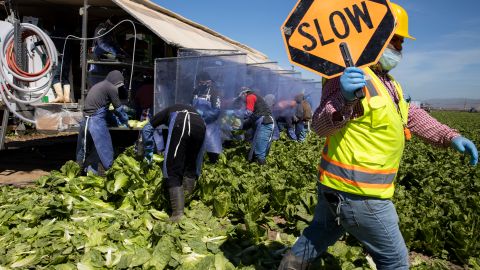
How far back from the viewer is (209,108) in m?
7.46

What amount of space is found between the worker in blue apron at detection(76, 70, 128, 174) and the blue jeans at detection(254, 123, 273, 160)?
10.6 ft

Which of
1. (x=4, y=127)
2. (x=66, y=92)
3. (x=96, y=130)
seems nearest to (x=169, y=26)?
(x=66, y=92)

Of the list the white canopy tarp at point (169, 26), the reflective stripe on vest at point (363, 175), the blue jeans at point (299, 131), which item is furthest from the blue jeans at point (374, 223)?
the blue jeans at point (299, 131)

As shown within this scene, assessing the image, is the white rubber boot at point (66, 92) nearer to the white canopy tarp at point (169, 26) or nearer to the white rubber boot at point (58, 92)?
the white rubber boot at point (58, 92)

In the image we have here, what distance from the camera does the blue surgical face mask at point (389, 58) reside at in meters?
2.54

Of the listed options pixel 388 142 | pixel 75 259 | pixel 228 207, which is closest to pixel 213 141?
pixel 228 207

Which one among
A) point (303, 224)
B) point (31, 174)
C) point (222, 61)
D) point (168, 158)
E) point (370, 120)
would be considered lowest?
point (31, 174)

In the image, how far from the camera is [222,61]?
802 cm

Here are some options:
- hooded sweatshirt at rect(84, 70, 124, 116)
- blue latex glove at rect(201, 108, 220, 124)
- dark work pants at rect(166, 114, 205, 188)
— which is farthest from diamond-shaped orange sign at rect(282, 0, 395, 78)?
blue latex glove at rect(201, 108, 220, 124)

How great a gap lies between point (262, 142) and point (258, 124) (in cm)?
45

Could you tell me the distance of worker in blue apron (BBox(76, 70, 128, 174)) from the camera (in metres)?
6.50

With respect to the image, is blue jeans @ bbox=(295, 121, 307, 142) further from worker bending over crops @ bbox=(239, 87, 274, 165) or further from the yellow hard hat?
the yellow hard hat

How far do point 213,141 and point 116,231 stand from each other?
11.6 ft

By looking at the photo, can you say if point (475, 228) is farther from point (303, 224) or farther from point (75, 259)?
point (75, 259)
